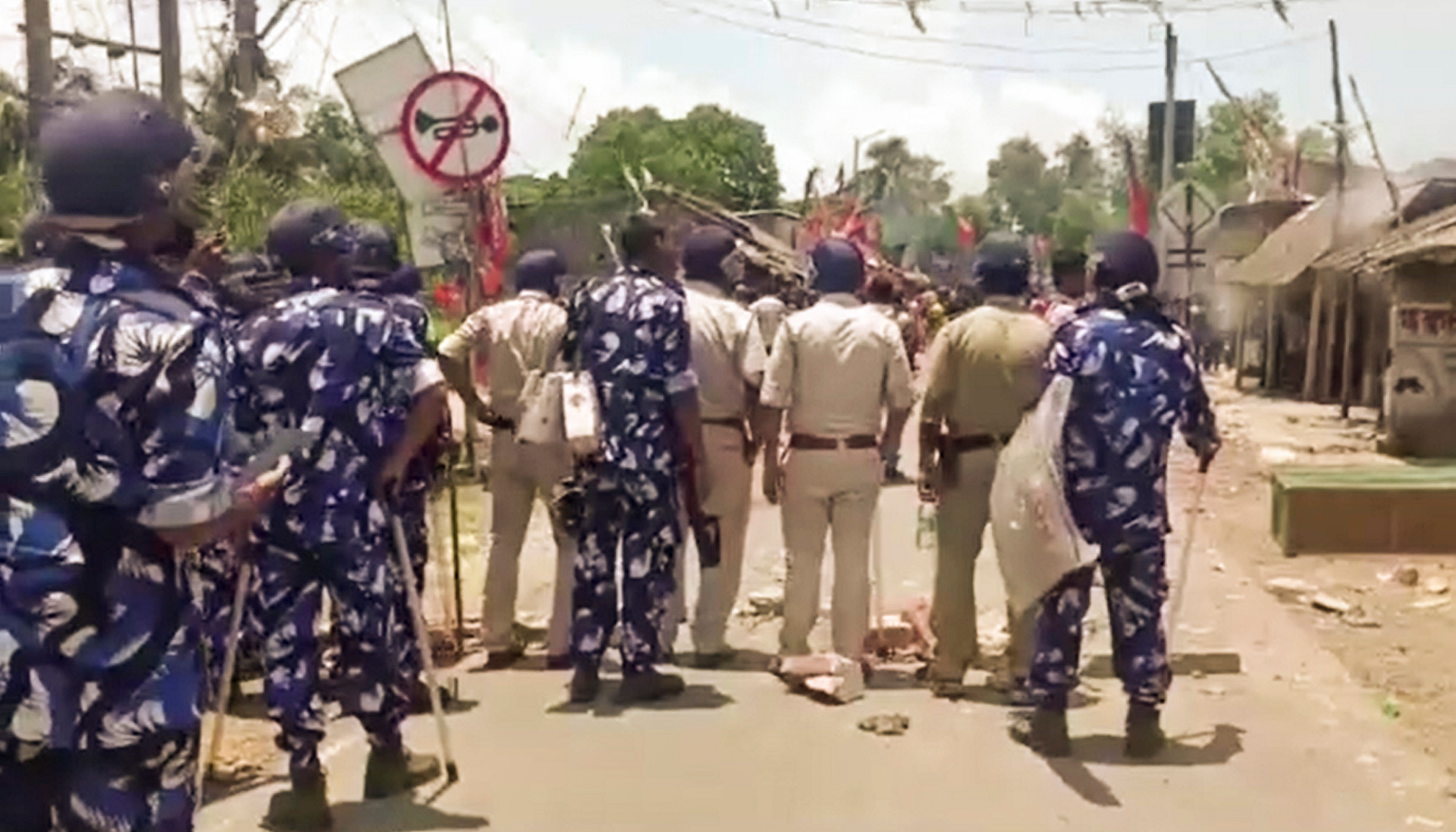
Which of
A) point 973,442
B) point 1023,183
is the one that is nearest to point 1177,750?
point 973,442

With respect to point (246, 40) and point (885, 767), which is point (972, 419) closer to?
point (885, 767)

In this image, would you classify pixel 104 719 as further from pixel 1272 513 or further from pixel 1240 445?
pixel 1240 445

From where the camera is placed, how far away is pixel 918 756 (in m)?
7.56

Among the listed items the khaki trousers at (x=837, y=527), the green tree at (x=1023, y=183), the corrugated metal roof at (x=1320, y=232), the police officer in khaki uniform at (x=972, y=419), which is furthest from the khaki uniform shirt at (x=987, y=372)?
the green tree at (x=1023, y=183)

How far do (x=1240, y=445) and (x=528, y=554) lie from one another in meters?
12.2

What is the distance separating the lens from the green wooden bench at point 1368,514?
1274cm

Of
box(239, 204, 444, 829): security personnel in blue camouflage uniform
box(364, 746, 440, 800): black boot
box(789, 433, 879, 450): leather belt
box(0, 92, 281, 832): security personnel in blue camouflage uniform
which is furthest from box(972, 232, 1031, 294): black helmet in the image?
box(0, 92, 281, 832): security personnel in blue camouflage uniform

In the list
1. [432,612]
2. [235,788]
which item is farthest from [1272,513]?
[235,788]

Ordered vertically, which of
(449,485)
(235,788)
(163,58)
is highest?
(163,58)

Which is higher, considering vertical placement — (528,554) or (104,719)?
(104,719)

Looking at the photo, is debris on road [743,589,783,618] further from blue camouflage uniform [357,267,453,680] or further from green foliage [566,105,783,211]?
green foliage [566,105,783,211]

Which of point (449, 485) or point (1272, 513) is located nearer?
point (449, 485)

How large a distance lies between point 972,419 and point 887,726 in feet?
4.63

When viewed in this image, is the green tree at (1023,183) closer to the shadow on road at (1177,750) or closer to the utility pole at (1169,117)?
the utility pole at (1169,117)
